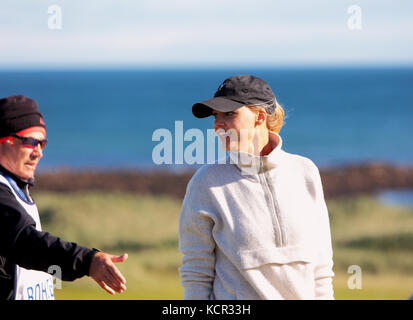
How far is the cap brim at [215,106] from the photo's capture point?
303 cm

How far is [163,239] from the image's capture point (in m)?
15.8

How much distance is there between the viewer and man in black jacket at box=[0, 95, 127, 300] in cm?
298

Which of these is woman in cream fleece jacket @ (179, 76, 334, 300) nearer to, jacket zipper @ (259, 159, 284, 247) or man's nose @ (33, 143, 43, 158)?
jacket zipper @ (259, 159, 284, 247)

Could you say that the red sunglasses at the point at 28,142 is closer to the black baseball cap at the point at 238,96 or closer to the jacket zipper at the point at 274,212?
the black baseball cap at the point at 238,96

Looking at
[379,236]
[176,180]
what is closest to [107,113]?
[176,180]

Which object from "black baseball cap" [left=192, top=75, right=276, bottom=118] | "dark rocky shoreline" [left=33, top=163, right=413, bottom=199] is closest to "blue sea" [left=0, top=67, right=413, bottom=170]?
"dark rocky shoreline" [left=33, top=163, right=413, bottom=199]

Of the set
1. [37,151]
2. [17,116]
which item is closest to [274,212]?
[37,151]

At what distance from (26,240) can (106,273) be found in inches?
15.2

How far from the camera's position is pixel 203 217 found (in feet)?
9.84

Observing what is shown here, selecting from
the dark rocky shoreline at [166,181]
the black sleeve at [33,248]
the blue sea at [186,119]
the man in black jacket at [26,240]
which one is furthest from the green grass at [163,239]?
the blue sea at [186,119]

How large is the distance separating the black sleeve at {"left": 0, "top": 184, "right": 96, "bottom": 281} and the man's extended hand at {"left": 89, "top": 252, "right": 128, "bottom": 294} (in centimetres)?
3

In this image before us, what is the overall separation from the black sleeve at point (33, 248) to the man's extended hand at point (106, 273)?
0.03 meters
